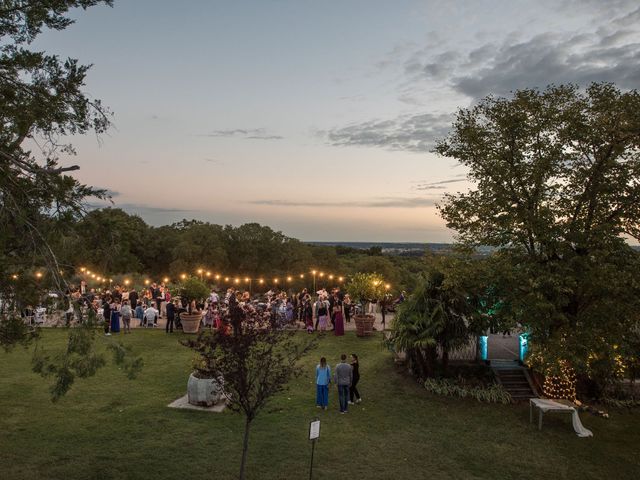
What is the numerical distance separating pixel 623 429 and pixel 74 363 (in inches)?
559

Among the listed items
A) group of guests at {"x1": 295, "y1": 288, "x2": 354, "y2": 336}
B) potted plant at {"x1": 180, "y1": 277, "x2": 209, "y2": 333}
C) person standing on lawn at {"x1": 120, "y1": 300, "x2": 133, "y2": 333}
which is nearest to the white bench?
group of guests at {"x1": 295, "y1": 288, "x2": 354, "y2": 336}

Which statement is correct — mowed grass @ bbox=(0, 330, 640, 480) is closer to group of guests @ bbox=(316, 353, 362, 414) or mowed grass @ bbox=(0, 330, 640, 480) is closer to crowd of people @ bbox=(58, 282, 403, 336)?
group of guests @ bbox=(316, 353, 362, 414)

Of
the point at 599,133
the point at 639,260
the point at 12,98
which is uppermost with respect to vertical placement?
the point at 599,133

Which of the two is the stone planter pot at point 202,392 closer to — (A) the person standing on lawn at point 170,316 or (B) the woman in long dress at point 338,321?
(A) the person standing on lawn at point 170,316

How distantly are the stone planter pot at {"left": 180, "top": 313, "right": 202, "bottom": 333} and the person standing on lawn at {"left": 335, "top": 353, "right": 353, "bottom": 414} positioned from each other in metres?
11.0

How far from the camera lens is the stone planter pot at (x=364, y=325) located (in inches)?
883

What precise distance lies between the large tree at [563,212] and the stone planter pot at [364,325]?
25.1 ft

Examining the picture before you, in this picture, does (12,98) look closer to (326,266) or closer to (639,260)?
(639,260)

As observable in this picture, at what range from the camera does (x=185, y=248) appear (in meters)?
60.0

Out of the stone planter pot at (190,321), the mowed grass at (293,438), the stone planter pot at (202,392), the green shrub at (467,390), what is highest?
the stone planter pot at (190,321)

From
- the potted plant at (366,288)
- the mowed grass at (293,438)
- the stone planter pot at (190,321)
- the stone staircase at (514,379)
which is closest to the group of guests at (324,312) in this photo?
the potted plant at (366,288)

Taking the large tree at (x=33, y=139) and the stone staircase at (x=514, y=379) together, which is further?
the stone staircase at (x=514, y=379)

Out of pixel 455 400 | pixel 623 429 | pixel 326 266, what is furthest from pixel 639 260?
pixel 326 266

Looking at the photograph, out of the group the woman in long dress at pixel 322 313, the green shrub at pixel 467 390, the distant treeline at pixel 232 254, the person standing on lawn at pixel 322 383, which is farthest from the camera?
the distant treeline at pixel 232 254
